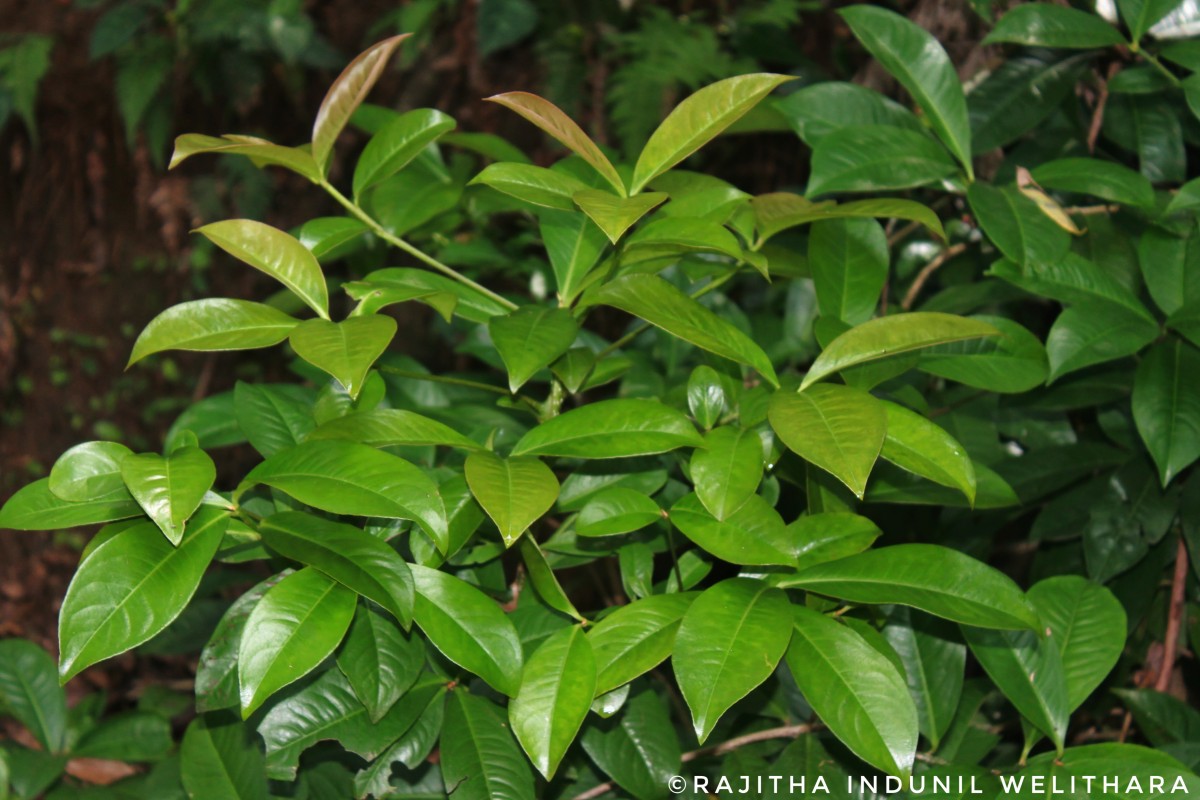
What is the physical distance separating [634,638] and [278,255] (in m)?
0.39

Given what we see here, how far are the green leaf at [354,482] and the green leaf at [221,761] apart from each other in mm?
Answer: 262

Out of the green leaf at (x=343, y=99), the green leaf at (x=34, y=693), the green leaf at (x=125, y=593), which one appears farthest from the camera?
the green leaf at (x=34, y=693)

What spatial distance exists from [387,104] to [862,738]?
2189mm

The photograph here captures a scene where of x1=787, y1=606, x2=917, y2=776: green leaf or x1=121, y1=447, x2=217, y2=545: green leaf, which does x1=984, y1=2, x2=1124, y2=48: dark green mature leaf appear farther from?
x1=121, y1=447, x2=217, y2=545: green leaf

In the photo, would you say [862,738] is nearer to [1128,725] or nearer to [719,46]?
[1128,725]

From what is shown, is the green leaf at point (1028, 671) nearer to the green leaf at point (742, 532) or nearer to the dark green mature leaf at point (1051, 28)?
the green leaf at point (742, 532)

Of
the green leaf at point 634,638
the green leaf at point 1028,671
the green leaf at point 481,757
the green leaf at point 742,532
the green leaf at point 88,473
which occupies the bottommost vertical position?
the green leaf at point 1028,671

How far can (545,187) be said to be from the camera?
75 centimetres

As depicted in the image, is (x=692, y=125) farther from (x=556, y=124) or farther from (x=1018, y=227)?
(x=1018, y=227)

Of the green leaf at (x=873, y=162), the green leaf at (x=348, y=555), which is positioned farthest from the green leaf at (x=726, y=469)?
the green leaf at (x=873, y=162)

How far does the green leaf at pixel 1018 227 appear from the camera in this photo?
892 mm

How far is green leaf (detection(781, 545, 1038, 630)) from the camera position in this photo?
0.67 meters

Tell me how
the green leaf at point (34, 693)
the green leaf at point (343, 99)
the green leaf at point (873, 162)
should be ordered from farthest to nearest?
the green leaf at point (34, 693), the green leaf at point (873, 162), the green leaf at point (343, 99)

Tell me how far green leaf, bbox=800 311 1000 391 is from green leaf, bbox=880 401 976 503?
0.14 ft
